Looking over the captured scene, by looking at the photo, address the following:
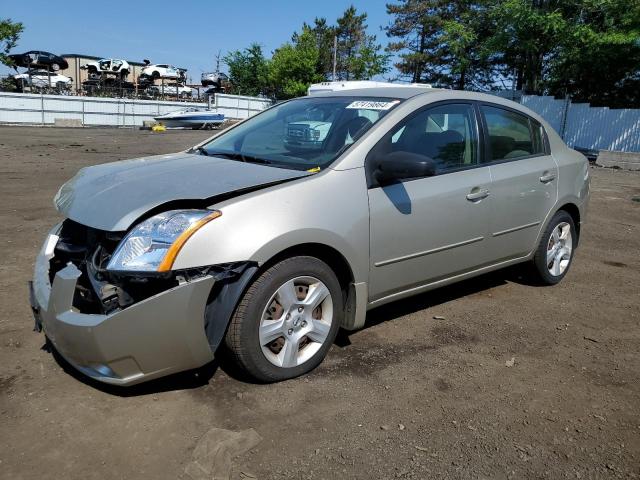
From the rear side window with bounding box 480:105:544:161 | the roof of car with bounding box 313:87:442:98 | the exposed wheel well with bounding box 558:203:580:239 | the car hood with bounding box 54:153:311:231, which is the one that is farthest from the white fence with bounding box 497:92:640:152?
the car hood with bounding box 54:153:311:231

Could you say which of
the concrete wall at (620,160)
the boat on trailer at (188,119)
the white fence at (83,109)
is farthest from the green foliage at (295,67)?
the concrete wall at (620,160)

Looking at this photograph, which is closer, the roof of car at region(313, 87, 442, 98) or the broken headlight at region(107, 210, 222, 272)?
the broken headlight at region(107, 210, 222, 272)

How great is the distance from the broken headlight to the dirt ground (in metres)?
0.78

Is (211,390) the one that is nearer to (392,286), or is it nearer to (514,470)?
(392,286)

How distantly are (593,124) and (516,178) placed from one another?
19292 millimetres

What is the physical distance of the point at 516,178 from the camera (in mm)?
4414

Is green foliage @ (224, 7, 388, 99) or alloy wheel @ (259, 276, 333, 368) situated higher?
green foliage @ (224, 7, 388, 99)

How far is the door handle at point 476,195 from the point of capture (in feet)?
13.2

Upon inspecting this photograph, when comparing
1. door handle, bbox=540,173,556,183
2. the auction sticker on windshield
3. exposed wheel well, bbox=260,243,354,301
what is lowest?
exposed wheel well, bbox=260,243,354,301

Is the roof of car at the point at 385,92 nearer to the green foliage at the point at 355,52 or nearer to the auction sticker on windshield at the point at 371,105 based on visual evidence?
the auction sticker on windshield at the point at 371,105

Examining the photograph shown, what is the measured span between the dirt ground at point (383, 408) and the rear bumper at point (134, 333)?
0.88 ft

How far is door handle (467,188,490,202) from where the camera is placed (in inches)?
158

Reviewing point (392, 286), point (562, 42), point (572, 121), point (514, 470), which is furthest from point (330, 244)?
point (562, 42)

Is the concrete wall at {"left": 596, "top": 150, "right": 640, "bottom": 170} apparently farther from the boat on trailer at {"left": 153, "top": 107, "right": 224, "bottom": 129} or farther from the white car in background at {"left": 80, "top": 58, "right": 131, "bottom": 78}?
the white car in background at {"left": 80, "top": 58, "right": 131, "bottom": 78}
